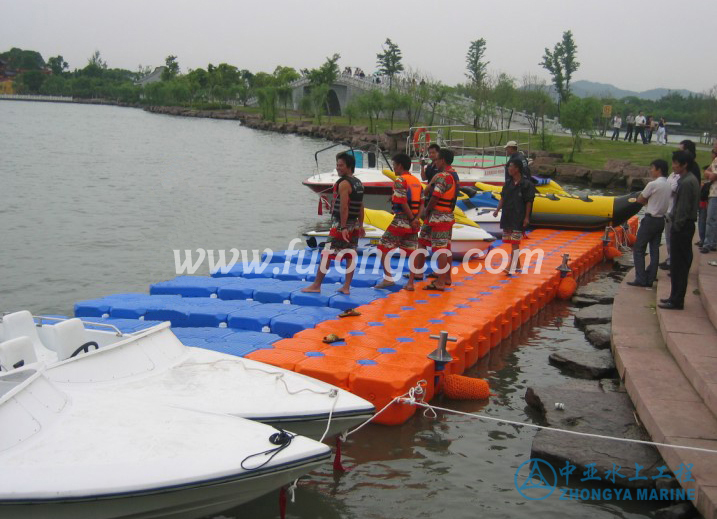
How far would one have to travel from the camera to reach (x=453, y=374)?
26.1 feet

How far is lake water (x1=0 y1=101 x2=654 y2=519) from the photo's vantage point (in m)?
5.95

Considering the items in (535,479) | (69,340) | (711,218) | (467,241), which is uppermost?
(711,218)

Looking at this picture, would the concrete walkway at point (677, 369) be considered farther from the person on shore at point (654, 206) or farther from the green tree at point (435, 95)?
the green tree at point (435, 95)

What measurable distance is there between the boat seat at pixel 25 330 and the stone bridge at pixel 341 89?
6255cm

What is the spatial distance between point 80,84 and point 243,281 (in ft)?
485

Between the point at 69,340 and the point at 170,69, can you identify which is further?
the point at 170,69

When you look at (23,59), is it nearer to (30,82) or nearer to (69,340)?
(30,82)

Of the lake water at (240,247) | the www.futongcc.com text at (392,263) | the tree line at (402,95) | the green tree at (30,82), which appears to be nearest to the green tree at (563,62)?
the tree line at (402,95)

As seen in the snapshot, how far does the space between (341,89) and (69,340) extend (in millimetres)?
75342

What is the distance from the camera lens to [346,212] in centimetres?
926

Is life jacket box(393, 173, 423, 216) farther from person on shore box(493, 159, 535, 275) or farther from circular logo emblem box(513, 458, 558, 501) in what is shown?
circular logo emblem box(513, 458, 558, 501)

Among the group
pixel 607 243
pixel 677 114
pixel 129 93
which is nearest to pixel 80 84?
pixel 129 93

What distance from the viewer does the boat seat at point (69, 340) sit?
617 cm

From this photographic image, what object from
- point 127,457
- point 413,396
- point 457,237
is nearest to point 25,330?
point 127,457
